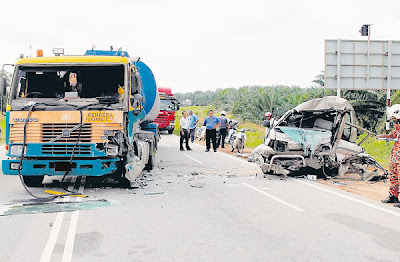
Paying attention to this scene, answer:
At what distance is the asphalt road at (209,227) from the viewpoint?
5027 mm

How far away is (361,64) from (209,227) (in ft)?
57.6

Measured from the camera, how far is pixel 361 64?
21.3 meters

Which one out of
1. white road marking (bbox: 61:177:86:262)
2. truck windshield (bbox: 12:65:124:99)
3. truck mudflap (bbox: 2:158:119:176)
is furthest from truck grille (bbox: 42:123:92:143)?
white road marking (bbox: 61:177:86:262)

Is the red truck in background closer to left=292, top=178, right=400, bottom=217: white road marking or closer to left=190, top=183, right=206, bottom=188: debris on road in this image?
left=190, top=183, right=206, bottom=188: debris on road

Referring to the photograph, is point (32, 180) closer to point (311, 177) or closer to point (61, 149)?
point (61, 149)

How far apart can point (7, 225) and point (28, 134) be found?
8.88 ft

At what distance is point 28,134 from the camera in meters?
8.59

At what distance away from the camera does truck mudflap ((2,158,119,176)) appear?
28.2 ft

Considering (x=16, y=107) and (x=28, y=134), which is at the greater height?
(x=16, y=107)

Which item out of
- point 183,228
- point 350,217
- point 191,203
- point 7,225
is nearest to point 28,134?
point 7,225

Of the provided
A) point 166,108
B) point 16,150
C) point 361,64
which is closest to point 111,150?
point 16,150

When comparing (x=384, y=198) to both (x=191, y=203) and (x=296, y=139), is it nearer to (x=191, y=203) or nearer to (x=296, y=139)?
(x=296, y=139)

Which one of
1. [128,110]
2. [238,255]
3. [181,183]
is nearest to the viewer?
[238,255]

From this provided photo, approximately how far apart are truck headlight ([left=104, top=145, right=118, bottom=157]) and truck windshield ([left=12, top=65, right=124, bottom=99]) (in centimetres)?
115
